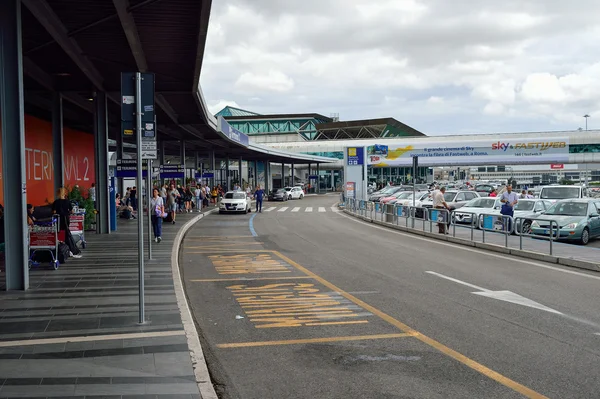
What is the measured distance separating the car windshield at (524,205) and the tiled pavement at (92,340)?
16.8m

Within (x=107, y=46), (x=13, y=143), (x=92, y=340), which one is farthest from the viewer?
(x=107, y=46)

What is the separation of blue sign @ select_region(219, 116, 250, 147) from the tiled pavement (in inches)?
912

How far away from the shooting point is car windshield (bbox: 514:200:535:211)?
928 inches

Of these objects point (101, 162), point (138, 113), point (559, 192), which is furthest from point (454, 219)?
point (138, 113)

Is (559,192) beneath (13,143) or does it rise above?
beneath

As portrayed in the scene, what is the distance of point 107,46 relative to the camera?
15359 mm

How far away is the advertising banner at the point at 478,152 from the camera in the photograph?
241ft

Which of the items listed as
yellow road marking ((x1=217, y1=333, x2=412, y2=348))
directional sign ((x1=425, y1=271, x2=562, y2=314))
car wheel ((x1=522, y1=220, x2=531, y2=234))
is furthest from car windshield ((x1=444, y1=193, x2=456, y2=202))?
yellow road marking ((x1=217, y1=333, x2=412, y2=348))

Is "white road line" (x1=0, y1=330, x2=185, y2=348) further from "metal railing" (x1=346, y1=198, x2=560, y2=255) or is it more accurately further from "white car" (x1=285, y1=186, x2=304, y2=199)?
"white car" (x1=285, y1=186, x2=304, y2=199)

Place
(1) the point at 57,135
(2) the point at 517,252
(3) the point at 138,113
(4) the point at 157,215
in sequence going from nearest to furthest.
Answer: (3) the point at 138,113
(2) the point at 517,252
(4) the point at 157,215
(1) the point at 57,135

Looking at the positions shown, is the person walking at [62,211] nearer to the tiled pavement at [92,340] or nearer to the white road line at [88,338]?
the tiled pavement at [92,340]

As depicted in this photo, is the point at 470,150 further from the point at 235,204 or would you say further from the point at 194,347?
the point at 194,347

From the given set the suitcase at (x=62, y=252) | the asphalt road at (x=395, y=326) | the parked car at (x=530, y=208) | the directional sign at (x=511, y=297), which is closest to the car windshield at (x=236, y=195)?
the parked car at (x=530, y=208)

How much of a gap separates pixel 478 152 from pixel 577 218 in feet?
189
